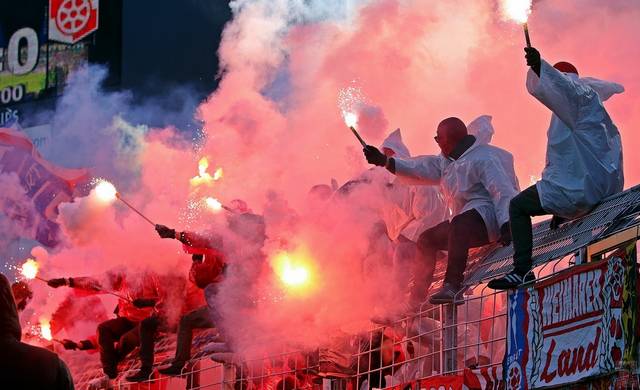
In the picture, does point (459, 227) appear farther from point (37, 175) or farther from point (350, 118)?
point (37, 175)

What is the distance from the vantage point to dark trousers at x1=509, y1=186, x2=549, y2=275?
7195mm

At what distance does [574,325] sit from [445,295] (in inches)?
59.4

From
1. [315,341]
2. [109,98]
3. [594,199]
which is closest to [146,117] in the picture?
[109,98]

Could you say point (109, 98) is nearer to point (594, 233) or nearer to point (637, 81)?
point (637, 81)

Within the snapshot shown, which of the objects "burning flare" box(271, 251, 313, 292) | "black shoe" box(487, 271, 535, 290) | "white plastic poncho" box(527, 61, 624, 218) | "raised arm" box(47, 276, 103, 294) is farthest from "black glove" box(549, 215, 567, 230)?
"raised arm" box(47, 276, 103, 294)

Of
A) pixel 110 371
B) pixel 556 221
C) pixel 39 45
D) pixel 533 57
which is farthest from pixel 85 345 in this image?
pixel 39 45

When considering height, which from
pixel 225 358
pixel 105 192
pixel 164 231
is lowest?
pixel 225 358

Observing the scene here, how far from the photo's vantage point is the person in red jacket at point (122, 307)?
1178 cm

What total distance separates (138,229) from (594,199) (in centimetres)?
675

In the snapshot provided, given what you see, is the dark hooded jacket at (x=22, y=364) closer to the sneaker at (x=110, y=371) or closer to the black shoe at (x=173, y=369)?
the black shoe at (x=173, y=369)

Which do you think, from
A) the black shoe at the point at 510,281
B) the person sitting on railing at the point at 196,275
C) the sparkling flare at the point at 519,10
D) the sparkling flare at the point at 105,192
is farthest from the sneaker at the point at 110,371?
the sparkling flare at the point at 519,10

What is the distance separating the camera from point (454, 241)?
26.9 ft

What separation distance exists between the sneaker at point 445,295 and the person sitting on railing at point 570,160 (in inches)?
28.1

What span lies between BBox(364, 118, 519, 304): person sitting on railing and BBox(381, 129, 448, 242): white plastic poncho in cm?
57
